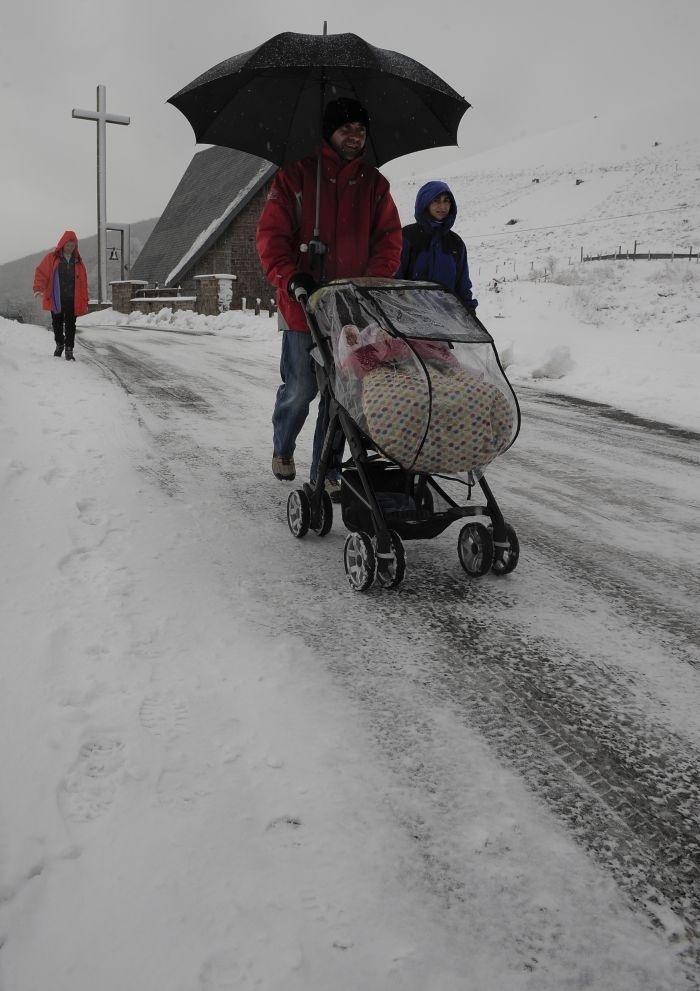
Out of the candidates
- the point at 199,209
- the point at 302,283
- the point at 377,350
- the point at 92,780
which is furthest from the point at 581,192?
the point at 92,780

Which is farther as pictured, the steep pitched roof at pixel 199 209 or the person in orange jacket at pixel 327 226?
the steep pitched roof at pixel 199 209

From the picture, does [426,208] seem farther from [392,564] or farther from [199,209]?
[199,209]

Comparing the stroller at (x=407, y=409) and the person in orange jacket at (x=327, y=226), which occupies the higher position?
the person in orange jacket at (x=327, y=226)

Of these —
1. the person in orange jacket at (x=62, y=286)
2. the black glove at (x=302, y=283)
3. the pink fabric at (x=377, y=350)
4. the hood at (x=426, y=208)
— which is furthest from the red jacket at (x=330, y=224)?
the person in orange jacket at (x=62, y=286)

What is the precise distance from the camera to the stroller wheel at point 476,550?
3.08 metres

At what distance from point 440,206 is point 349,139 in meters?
1.33

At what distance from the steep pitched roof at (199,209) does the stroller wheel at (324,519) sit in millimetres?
25323

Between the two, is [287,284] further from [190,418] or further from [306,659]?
[190,418]

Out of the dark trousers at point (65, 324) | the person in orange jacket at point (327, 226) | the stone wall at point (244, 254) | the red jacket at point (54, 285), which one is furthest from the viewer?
the stone wall at point (244, 254)

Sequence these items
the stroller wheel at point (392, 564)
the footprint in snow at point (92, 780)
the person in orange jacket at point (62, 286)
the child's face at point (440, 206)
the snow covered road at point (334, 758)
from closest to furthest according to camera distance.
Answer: the snow covered road at point (334, 758) → the footprint in snow at point (92, 780) → the stroller wheel at point (392, 564) → the child's face at point (440, 206) → the person in orange jacket at point (62, 286)

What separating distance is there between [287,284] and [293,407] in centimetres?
83

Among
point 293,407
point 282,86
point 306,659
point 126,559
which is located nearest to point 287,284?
point 293,407

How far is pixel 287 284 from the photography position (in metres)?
3.59

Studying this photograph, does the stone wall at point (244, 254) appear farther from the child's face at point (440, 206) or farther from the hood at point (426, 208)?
the child's face at point (440, 206)
